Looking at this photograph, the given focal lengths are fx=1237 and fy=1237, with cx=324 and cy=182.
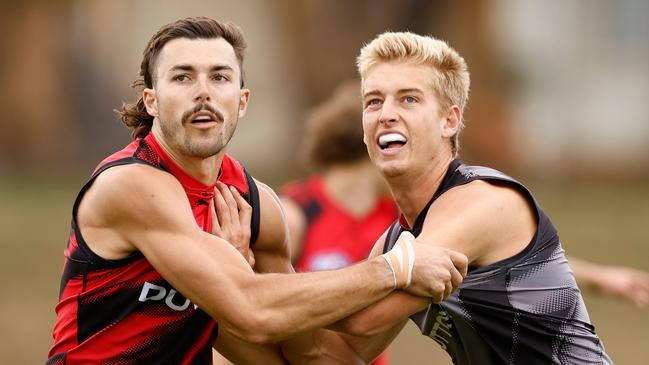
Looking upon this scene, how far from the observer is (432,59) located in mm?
6020

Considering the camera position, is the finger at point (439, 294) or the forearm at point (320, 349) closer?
the finger at point (439, 294)

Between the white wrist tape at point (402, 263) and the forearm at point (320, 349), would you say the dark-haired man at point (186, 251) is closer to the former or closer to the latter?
the white wrist tape at point (402, 263)

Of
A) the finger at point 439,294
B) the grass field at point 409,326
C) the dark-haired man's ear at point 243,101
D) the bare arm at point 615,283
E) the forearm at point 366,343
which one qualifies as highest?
the dark-haired man's ear at point 243,101

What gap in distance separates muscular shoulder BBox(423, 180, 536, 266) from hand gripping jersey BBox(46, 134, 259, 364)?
1122 mm

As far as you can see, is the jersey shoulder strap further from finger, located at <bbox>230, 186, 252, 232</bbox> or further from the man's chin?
finger, located at <bbox>230, 186, 252, 232</bbox>

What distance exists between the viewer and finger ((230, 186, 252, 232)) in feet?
19.7

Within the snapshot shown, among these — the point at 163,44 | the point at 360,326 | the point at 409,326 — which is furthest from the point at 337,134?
the point at 409,326

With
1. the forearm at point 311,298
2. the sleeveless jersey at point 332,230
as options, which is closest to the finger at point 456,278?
the forearm at point 311,298

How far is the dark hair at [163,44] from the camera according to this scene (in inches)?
232

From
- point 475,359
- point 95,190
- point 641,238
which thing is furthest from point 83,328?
point 641,238

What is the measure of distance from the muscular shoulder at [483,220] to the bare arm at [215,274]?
1.10ft

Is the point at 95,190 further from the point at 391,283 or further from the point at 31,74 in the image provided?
the point at 31,74

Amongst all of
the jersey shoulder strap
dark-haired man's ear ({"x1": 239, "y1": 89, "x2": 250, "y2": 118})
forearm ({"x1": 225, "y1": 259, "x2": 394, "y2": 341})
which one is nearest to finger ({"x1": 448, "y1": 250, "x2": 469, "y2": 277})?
forearm ({"x1": 225, "y1": 259, "x2": 394, "y2": 341})

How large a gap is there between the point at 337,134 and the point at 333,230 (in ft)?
2.33
